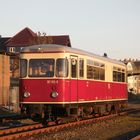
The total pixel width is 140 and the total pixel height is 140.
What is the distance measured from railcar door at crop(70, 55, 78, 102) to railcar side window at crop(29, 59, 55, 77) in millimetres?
922

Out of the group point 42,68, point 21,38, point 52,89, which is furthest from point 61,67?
point 21,38

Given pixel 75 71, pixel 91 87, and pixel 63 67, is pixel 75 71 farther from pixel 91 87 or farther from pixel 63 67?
pixel 91 87

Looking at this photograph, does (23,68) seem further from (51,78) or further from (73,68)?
(73,68)

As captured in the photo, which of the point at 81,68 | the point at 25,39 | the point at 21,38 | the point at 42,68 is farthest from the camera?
the point at 21,38

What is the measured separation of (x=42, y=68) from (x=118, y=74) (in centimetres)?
1022

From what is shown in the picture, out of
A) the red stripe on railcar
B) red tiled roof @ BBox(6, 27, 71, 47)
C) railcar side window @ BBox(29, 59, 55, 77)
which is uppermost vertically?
red tiled roof @ BBox(6, 27, 71, 47)

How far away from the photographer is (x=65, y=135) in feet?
52.4

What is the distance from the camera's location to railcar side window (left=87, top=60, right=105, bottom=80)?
70.3 feet

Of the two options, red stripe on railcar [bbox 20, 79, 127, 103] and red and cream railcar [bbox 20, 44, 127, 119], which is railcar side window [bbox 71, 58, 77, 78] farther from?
red stripe on railcar [bbox 20, 79, 127, 103]

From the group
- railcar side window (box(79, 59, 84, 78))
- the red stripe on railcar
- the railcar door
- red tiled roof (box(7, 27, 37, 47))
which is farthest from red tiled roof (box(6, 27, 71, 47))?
the railcar door

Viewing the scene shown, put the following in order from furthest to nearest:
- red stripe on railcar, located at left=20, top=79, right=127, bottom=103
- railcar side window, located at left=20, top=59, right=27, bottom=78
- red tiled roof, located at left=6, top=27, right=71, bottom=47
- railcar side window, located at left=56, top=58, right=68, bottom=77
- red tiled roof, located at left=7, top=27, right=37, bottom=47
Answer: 1. red tiled roof, located at left=7, top=27, right=37, bottom=47
2. red tiled roof, located at left=6, top=27, right=71, bottom=47
3. railcar side window, located at left=20, top=59, right=27, bottom=78
4. railcar side window, located at left=56, top=58, right=68, bottom=77
5. red stripe on railcar, located at left=20, top=79, right=127, bottom=103

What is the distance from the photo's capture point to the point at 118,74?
2809 centimetres

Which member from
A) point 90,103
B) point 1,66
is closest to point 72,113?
point 90,103

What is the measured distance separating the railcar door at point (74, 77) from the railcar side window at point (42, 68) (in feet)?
3.02
